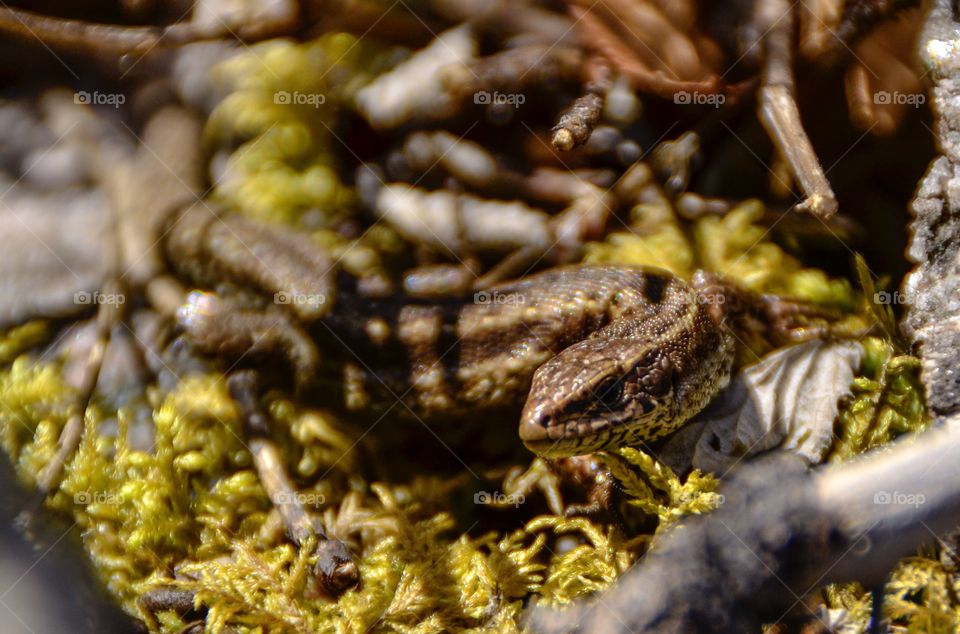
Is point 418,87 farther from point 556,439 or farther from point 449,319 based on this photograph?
point 556,439

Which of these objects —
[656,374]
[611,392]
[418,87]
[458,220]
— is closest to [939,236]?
[656,374]

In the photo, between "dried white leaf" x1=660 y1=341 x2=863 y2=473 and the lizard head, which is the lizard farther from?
"dried white leaf" x1=660 y1=341 x2=863 y2=473

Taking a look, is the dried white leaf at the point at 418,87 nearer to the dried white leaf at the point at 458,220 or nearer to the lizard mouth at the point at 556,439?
the dried white leaf at the point at 458,220

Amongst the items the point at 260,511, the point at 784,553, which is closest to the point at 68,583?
the point at 260,511

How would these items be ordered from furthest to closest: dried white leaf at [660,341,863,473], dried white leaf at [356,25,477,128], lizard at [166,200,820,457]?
1. dried white leaf at [356,25,477,128]
2. lizard at [166,200,820,457]
3. dried white leaf at [660,341,863,473]

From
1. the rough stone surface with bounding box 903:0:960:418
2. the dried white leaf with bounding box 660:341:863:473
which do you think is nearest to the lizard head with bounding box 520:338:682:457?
the dried white leaf with bounding box 660:341:863:473

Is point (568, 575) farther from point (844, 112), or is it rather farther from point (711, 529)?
point (844, 112)

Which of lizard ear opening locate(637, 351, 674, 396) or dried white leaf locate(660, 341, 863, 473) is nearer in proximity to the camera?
dried white leaf locate(660, 341, 863, 473)
